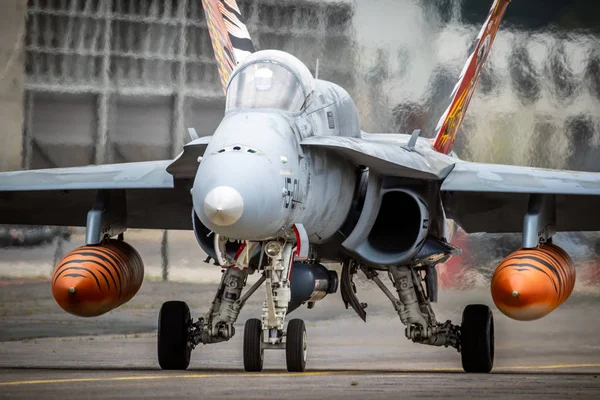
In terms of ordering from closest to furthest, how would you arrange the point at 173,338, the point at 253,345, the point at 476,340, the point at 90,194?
the point at 253,345 → the point at 173,338 → the point at 476,340 → the point at 90,194

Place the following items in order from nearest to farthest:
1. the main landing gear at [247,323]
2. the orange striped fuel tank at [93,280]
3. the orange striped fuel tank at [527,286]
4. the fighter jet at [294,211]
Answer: the fighter jet at [294,211] < the main landing gear at [247,323] < the orange striped fuel tank at [527,286] < the orange striped fuel tank at [93,280]

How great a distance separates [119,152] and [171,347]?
6.55 m

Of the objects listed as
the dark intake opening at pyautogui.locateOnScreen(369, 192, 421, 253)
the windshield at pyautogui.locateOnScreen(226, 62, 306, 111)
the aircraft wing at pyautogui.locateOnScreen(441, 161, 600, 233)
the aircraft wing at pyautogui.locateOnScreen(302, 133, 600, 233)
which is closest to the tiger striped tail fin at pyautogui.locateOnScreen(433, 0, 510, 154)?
the aircraft wing at pyautogui.locateOnScreen(302, 133, 600, 233)

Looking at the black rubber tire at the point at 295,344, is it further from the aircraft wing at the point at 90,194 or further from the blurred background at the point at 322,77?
the blurred background at the point at 322,77

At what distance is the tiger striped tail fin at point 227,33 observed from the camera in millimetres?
11586

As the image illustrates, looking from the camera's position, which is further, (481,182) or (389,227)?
(389,227)

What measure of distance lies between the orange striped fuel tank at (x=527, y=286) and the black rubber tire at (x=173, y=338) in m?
2.59

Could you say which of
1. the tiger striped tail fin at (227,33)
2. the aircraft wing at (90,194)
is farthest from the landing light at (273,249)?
the tiger striped tail fin at (227,33)

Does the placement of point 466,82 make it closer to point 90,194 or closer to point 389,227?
point 389,227

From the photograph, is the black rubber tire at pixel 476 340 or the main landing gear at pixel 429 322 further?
the black rubber tire at pixel 476 340

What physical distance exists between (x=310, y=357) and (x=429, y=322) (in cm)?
196

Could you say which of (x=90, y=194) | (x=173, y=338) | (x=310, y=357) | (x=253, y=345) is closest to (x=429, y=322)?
(x=253, y=345)

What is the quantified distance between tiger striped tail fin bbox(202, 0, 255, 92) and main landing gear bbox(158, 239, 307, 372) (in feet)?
8.14

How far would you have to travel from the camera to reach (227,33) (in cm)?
1175
